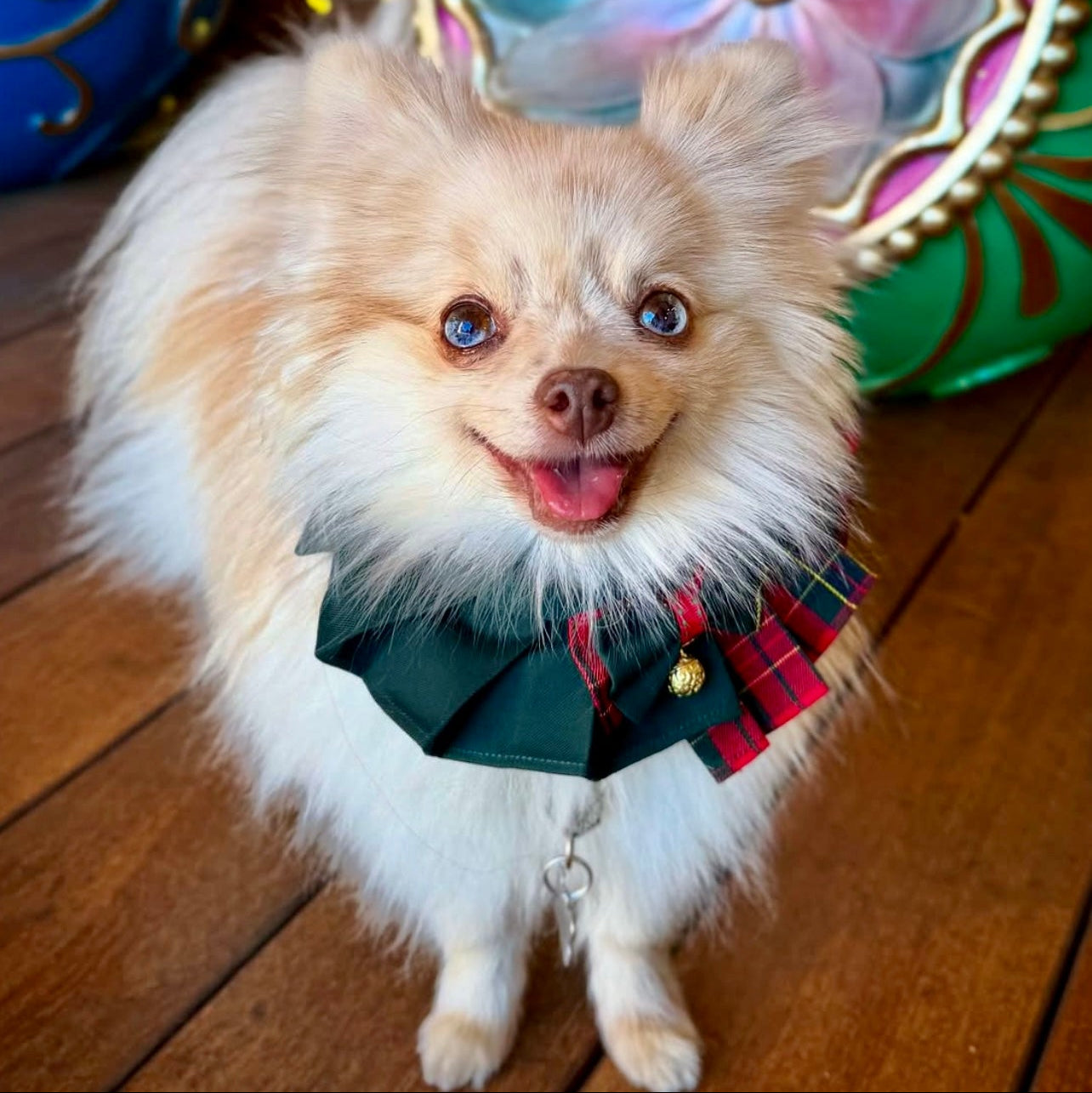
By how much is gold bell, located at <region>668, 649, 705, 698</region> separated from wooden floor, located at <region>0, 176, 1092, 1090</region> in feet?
1.51

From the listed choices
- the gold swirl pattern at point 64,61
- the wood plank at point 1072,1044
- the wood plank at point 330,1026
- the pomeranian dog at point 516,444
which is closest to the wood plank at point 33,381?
the gold swirl pattern at point 64,61

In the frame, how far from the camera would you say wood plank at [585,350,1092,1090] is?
3.75 feet

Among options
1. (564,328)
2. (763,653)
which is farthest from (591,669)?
(564,328)

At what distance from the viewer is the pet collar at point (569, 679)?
884 millimetres

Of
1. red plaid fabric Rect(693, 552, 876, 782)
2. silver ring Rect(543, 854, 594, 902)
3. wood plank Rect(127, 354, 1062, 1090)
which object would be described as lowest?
wood plank Rect(127, 354, 1062, 1090)

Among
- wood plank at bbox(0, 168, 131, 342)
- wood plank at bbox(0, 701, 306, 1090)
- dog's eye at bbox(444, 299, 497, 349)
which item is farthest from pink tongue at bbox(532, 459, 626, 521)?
wood plank at bbox(0, 168, 131, 342)

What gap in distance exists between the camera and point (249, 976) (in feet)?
3.85

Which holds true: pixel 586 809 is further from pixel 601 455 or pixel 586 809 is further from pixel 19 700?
pixel 19 700

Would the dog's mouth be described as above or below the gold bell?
above

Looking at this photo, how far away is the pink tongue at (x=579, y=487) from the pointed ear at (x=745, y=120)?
0.29 metres

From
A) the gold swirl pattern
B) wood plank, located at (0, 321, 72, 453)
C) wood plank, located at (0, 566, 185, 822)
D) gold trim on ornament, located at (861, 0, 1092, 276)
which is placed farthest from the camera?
the gold swirl pattern

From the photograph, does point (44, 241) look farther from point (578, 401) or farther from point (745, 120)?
point (578, 401)

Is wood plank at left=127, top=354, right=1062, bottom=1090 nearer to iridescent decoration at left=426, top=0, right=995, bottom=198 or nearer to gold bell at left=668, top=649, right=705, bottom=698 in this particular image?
gold bell at left=668, top=649, right=705, bottom=698

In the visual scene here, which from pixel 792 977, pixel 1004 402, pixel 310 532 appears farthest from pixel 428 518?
pixel 1004 402
